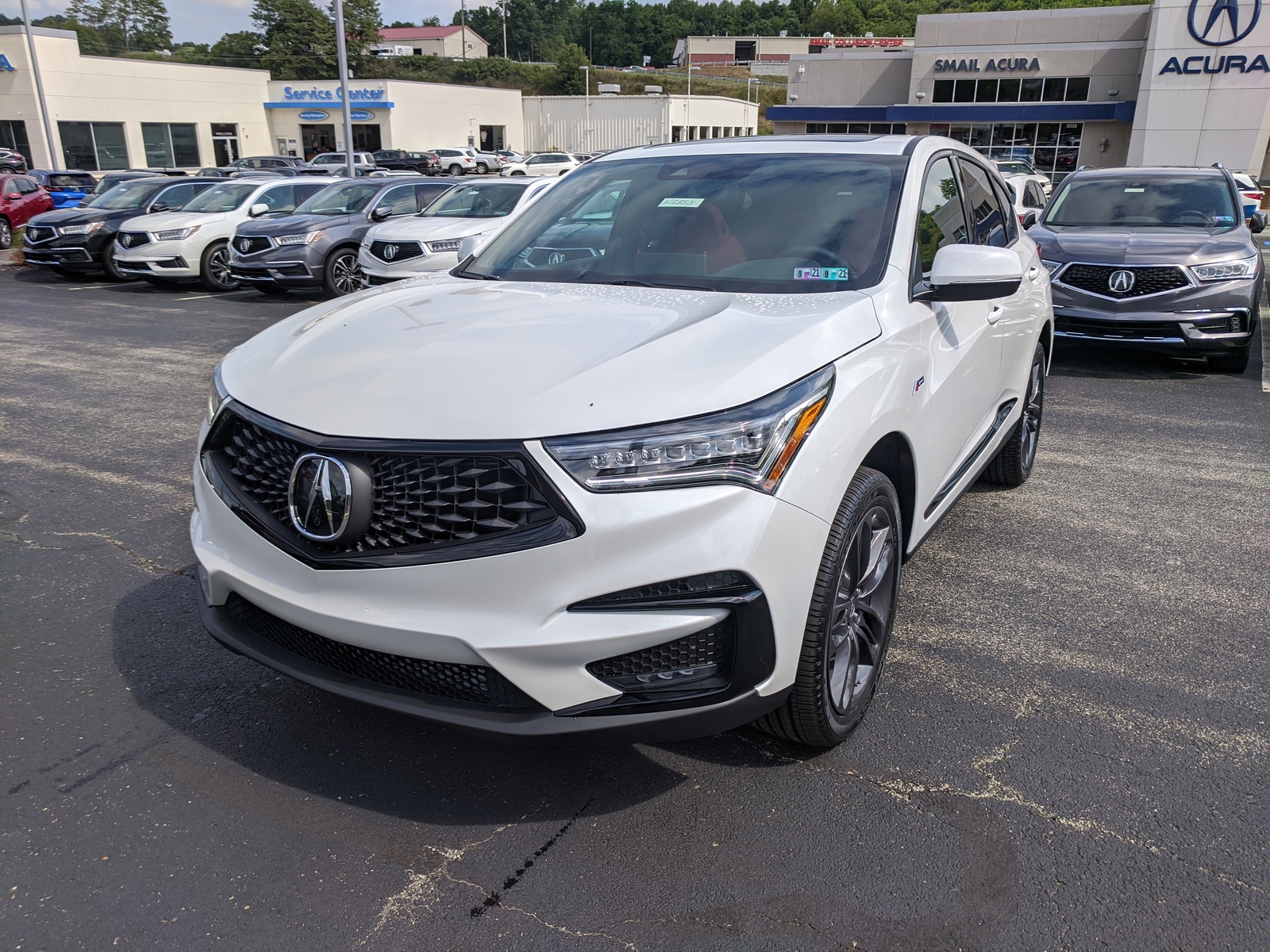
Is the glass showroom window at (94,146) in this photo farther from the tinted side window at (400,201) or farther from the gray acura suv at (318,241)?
the tinted side window at (400,201)

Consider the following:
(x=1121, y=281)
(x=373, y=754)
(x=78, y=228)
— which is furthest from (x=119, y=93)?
(x=373, y=754)

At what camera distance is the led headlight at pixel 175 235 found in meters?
14.4

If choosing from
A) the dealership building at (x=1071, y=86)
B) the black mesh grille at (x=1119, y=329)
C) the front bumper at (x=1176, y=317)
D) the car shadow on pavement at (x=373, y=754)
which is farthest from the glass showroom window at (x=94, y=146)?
the car shadow on pavement at (x=373, y=754)

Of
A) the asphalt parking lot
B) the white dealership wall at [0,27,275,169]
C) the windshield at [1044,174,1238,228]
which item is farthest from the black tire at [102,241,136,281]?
the white dealership wall at [0,27,275,169]

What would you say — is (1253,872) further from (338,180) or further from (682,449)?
(338,180)

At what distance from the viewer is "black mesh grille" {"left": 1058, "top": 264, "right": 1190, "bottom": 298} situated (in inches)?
302

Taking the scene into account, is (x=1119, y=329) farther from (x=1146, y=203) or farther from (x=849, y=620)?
(x=849, y=620)

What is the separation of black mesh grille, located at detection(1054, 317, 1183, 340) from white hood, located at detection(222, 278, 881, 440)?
5.98 metres

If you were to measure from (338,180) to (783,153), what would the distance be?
1332 centimetres

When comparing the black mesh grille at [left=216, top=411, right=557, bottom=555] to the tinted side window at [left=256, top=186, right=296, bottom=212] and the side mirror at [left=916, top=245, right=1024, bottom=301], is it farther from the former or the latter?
the tinted side window at [left=256, top=186, right=296, bottom=212]

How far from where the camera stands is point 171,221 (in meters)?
14.7

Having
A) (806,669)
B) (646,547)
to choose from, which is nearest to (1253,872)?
(806,669)

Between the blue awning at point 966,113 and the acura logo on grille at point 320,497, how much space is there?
2033 inches

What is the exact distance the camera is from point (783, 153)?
384cm
